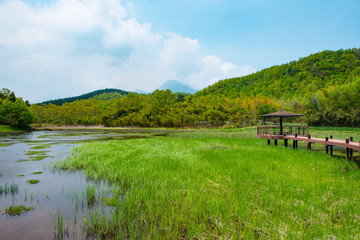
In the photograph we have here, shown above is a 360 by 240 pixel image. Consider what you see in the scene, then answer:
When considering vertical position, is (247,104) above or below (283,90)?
below

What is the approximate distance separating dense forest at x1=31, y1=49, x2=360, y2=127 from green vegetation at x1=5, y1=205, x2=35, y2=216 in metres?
35.2

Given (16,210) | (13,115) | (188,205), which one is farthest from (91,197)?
(13,115)

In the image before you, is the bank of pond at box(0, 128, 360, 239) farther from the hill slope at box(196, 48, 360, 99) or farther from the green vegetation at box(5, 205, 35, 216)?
the hill slope at box(196, 48, 360, 99)

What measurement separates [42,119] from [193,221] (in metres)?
80.2

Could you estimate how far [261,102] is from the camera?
167 ft

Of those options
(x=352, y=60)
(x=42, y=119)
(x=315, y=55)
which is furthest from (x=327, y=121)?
(x=42, y=119)

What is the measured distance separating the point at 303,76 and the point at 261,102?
1093 inches

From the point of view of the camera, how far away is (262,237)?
108 inches

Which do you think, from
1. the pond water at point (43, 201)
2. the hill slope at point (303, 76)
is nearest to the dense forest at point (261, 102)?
the hill slope at point (303, 76)

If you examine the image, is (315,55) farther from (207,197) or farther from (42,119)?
(42,119)

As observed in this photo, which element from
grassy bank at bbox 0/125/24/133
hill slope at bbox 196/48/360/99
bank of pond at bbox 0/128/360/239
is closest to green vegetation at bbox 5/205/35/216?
bank of pond at bbox 0/128/360/239

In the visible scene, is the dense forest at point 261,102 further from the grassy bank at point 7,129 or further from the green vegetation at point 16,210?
the green vegetation at point 16,210

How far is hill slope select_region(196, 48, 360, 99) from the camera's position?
188 feet

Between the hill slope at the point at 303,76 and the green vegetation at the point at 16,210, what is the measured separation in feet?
196
